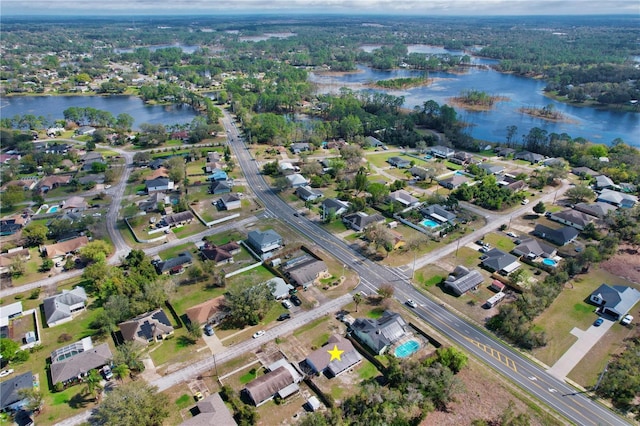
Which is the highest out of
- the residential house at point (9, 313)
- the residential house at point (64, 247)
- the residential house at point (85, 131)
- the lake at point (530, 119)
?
the residential house at point (85, 131)

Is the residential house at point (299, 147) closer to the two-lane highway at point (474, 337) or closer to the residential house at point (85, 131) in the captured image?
the two-lane highway at point (474, 337)

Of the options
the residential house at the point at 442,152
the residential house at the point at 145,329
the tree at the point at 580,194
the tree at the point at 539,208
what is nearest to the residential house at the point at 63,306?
the residential house at the point at 145,329

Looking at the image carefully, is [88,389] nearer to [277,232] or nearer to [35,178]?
[277,232]

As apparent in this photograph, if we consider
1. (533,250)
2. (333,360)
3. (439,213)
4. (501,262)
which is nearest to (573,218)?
(533,250)

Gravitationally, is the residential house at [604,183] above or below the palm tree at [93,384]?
below

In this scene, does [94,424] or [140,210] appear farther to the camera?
[140,210]

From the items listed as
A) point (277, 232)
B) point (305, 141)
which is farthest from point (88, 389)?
point (305, 141)
